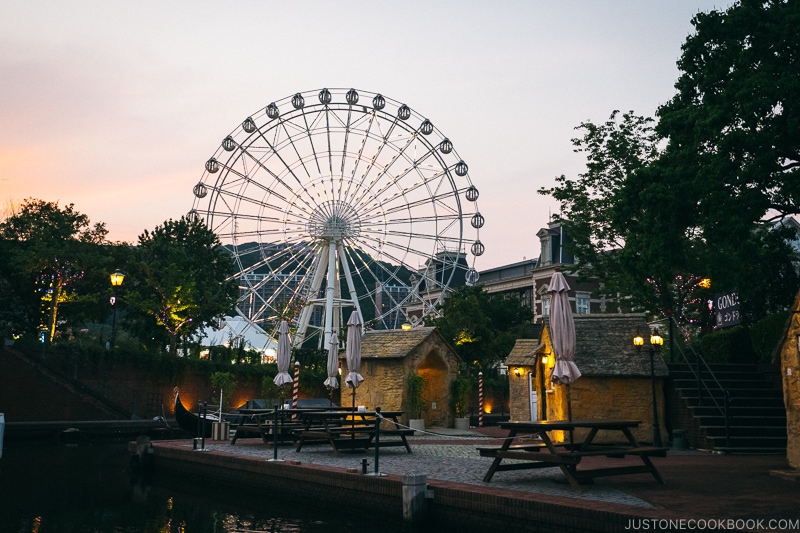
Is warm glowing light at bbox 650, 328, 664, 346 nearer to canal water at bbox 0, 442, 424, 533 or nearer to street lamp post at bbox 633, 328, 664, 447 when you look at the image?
street lamp post at bbox 633, 328, 664, 447

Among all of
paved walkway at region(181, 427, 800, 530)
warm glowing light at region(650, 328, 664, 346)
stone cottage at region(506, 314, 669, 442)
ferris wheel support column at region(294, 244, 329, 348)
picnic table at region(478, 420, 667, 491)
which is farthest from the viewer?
ferris wheel support column at region(294, 244, 329, 348)

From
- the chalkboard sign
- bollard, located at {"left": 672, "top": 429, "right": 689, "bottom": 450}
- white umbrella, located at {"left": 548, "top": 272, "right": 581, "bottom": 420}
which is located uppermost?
the chalkboard sign

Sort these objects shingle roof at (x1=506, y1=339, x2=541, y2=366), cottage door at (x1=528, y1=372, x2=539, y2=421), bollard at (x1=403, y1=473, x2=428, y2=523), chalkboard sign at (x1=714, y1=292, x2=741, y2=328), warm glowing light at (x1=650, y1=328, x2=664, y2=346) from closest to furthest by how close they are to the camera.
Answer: bollard at (x1=403, y1=473, x2=428, y2=523)
warm glowing light at (x1=650, y1=328, x2=664, y2=346)
chalkboard sign at (x1=714, y1=292, x2=741, y2=328)
cottage door at (x1=528, y1=372, x2=539, y2=421)
shingle roof at (x1=506, y1=339, x2=541, y2=366)

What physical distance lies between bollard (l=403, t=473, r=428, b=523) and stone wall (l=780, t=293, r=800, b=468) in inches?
272

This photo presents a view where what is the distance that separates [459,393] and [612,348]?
935 centimetres

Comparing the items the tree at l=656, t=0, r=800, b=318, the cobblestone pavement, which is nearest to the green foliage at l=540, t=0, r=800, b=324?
the tree at l=656, t=0, r=800, b=318

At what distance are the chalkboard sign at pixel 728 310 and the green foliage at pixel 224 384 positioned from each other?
26.7 meters

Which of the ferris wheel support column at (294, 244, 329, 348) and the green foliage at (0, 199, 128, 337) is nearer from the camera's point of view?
the green foliage at (0, 199, 128, 337)

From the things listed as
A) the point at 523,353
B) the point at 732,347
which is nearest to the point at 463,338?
the point at 523,353

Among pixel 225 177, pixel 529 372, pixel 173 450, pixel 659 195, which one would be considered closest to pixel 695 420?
pixel 659 195

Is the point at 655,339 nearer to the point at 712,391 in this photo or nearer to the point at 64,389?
the point at 712,391

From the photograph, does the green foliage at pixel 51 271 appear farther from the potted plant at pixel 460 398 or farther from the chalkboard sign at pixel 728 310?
the chalkboard sign at pixel 728 310

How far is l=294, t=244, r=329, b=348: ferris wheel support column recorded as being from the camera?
1865 inches

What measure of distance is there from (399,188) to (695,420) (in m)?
30.3
